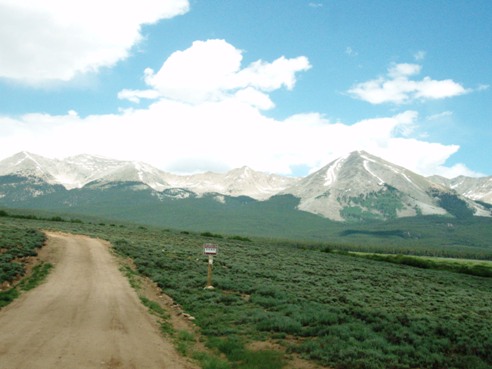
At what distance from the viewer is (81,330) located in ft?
49.3

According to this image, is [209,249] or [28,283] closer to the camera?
[28,283]

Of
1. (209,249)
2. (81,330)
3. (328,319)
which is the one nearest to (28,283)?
(81,330)

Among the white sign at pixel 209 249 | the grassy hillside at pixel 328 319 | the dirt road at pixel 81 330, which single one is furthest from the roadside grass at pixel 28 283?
the white sign at pixel 209 249

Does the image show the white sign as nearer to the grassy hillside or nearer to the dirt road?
the grassy hillside

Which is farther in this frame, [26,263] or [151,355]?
[26,263]

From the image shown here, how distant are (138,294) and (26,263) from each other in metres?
11.2

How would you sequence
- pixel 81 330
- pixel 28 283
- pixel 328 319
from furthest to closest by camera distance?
pixel 28 283
pixel 328 319
pixel 81 330

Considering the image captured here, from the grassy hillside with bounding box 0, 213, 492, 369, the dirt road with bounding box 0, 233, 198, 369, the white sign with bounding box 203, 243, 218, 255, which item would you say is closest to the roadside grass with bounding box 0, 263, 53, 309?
the dirt road with bounding box 0, 233, 198, 369

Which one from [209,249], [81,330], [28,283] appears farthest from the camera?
[209,249]

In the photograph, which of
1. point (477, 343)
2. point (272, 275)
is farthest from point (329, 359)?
point (272, 275)

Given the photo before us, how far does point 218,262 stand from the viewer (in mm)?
40031

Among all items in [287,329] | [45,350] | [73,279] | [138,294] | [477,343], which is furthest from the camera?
[73,279]

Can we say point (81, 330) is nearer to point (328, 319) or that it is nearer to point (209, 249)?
point (328, 319)

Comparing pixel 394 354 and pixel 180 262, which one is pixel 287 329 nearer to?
pixel 394 354
